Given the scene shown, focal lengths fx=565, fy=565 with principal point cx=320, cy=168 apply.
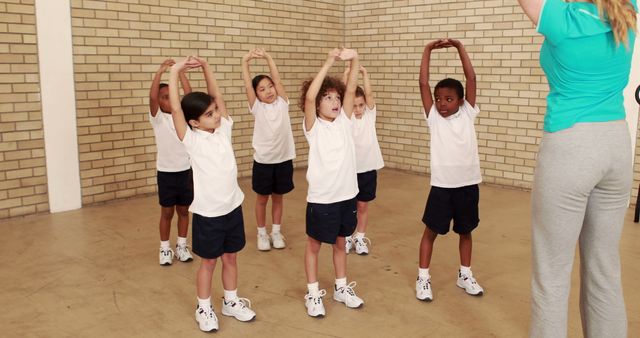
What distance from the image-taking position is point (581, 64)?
6.35ft

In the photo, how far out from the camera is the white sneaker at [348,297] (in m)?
3.34

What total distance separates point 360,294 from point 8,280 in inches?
92.6

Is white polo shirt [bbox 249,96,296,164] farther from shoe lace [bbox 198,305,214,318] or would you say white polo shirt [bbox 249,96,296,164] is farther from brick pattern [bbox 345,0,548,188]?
brick pattern [bbox 345,0,548,188]

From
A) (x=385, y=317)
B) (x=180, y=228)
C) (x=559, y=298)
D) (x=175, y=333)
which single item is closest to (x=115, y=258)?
(x=180, y=228)

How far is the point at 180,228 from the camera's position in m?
4.18

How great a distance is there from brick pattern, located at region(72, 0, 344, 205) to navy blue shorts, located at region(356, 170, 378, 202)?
2.93 meters

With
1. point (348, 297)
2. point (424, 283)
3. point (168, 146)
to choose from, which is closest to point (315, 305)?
point (348, 297)

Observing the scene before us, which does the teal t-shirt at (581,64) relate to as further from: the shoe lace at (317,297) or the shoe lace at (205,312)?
the shoe lace at (205,312)

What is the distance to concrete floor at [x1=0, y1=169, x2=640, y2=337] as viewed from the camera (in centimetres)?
310

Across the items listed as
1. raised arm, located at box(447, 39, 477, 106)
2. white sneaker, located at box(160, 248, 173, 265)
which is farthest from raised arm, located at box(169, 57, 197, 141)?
raised arm, located at box(447, 39, 477, 106)

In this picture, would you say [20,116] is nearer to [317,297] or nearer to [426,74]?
[317,297]

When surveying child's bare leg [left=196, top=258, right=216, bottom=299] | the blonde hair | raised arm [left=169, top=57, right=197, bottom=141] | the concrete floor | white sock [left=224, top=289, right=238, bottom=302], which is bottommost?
the concrete floor

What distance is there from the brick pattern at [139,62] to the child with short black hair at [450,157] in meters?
3.67

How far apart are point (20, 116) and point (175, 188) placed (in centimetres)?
219
